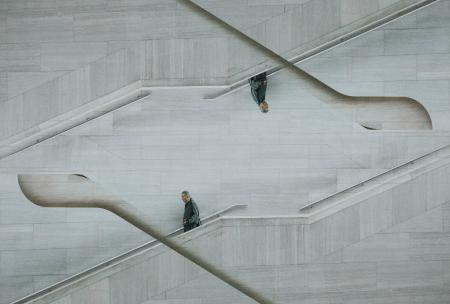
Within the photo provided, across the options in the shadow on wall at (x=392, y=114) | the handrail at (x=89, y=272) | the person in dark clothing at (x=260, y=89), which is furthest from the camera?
the shadow on wall at (x=392, y=114)

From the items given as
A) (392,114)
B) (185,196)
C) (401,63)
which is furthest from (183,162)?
(401,63)

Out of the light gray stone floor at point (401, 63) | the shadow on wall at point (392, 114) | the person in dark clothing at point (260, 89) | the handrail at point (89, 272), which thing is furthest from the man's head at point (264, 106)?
the handrail at point (89, 272)

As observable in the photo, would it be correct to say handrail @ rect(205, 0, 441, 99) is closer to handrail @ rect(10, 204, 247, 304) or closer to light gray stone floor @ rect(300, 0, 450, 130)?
light gray stone floor @ rect(300, 0, 450, 130)

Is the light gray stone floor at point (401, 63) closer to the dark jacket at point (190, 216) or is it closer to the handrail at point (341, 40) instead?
the handrail at point (341, 40)

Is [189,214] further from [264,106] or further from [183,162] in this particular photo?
[264,106]

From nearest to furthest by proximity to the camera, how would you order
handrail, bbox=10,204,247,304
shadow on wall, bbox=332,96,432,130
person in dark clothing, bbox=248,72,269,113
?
person in dark clothing, bbox=248,72,269,113
handrail, bbox=10,204,247,304
shadow on wall, bbox=332,96,432,130

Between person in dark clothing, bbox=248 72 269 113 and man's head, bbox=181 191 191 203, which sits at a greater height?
person in dark clothing, bbox=248 72 269 113

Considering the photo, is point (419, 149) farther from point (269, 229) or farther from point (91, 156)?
point (91, 156)

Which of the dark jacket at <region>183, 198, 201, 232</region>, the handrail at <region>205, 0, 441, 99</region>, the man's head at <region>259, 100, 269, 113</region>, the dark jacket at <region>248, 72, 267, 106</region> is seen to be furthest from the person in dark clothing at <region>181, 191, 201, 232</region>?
the dark jacket at <region>248, 72, 267, 106</region>
